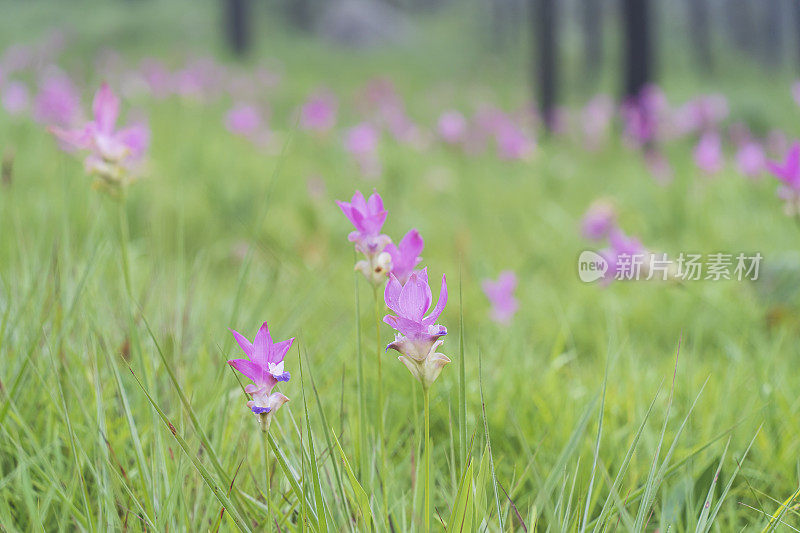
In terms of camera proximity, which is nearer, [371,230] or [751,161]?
[371,230]

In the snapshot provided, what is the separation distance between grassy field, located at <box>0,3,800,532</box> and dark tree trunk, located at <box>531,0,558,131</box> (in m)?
3.08

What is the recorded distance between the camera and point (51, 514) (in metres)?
1.04

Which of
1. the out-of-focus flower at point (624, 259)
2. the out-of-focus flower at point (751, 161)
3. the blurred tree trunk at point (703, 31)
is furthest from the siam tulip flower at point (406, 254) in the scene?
the blurred tree trunk at point (703, 31)

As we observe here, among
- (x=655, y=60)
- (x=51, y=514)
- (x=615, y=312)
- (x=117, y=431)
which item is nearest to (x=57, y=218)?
(x=117, y=431)

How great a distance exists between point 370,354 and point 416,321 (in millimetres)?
1000

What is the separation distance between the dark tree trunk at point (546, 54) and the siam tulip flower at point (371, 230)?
7680 millimetres

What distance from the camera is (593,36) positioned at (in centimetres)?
2656

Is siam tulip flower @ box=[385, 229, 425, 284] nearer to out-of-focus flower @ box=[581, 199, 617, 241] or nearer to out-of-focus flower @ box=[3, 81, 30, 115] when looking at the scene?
out-of-focus flower @ box=[581, 199, 617, 241]

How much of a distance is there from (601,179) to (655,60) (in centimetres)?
275

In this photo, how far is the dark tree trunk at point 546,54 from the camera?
8078 mm

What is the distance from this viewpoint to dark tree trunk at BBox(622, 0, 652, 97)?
22.0 feet

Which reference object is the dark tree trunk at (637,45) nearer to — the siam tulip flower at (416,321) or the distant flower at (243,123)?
the distant flower at (243,123)

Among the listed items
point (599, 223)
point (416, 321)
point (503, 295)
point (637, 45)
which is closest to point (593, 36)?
point (637, 45)

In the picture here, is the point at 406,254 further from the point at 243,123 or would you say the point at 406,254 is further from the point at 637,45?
the point at 637,45
